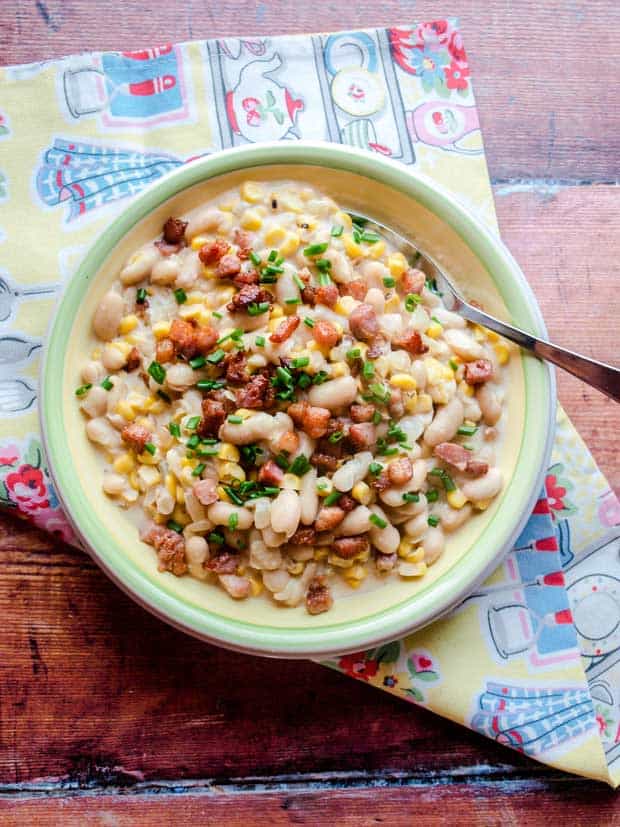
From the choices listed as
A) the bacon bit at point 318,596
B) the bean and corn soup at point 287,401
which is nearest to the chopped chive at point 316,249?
the bean and corn soup at point 287,401

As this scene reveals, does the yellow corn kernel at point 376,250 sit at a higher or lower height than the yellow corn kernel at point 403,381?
higher

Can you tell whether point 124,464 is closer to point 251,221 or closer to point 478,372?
point 251,221

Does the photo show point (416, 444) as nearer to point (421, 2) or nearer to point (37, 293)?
point (37, 293)

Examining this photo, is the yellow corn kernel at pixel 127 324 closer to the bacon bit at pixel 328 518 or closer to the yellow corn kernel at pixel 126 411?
the yellow corn kernel at pixel 126 411

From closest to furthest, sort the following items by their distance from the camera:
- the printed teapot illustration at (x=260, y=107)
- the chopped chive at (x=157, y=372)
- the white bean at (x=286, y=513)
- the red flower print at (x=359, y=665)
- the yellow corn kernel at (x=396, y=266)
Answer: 1. the white bean at (x=286, y=513)
2. the chopped chive at (x=157, y=372)
3. the yellow corn kernel at (x=396, y=266)
4. the red flower print at (x=359, y=665)
5. the printed teapot illustration at (x=260, y=107)

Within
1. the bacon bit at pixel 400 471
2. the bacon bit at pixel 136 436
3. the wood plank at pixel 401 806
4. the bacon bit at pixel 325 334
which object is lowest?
the wood plank at pixel 401 806

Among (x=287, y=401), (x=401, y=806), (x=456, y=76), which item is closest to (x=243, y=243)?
(x=287, y=401)

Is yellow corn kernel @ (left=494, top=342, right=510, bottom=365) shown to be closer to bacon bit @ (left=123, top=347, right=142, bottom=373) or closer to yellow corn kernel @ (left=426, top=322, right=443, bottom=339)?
yellow corn kernel @ (left=426, top=322, right=443, bottom=339)
